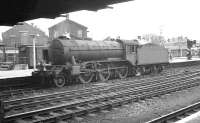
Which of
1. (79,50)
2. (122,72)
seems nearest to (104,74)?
(122,72)

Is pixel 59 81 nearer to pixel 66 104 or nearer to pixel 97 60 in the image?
pixel 97 60

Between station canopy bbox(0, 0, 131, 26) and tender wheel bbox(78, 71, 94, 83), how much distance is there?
9348 millimetres

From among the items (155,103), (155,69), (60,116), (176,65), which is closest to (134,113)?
(155,103)

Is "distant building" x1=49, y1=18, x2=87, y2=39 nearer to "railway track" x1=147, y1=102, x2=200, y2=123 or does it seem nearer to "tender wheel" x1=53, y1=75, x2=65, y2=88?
"tender wheel" x1=53, y1=75, x2=65, y2=88

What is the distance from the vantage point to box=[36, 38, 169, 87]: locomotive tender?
52.1 feet

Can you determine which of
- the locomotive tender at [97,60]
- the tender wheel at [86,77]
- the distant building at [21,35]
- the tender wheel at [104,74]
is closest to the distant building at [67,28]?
the distant building at [21,35]

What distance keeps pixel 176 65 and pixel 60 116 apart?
2599cm

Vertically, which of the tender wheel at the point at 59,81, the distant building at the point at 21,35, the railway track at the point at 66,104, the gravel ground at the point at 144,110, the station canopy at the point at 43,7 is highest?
the distant building at the point at 21,35

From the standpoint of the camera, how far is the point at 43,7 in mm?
6473

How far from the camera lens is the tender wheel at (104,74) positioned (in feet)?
58.2

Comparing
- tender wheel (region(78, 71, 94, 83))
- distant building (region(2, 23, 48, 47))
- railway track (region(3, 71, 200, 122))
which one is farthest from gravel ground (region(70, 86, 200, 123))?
distant building (region(2, 23, 48, 47))

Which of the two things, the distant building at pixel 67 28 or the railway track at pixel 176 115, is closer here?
the railway track at pixel 176 115

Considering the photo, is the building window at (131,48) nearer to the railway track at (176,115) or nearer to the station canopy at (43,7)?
the railway track at (176,115)

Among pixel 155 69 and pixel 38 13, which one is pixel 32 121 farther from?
pixel 155 69
